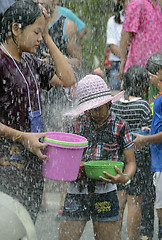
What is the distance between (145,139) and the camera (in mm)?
3920

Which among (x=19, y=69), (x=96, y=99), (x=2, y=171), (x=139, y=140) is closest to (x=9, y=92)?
(x=19, y=69)

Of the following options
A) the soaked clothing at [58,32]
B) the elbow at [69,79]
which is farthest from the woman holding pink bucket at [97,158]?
the soaked clothing at [58,32]

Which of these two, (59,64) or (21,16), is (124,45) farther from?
(21,16)

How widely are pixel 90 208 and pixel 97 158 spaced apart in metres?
0.37

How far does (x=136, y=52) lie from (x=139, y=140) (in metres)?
2.23

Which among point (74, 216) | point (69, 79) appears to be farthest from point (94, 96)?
point (74, 216)

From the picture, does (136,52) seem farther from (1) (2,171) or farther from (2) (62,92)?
(1) (2,171)

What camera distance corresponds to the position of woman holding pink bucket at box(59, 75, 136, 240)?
3305 millimetres

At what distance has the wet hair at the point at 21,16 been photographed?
9.63ft

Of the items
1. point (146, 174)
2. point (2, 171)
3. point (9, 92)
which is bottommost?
point (146, 174)

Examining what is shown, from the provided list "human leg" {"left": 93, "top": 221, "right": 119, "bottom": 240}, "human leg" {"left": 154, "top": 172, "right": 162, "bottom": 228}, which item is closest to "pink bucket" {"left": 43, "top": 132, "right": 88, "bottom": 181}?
"human leg" {"left": 93, "top": 221, "right": 119, "bottom": 240}

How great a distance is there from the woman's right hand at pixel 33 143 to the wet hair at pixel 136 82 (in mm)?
1964

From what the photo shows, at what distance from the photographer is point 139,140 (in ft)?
12.7

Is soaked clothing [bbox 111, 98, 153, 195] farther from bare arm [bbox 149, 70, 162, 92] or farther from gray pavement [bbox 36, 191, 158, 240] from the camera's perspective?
gray pavement [bbox 36, 191, 158, 240]
